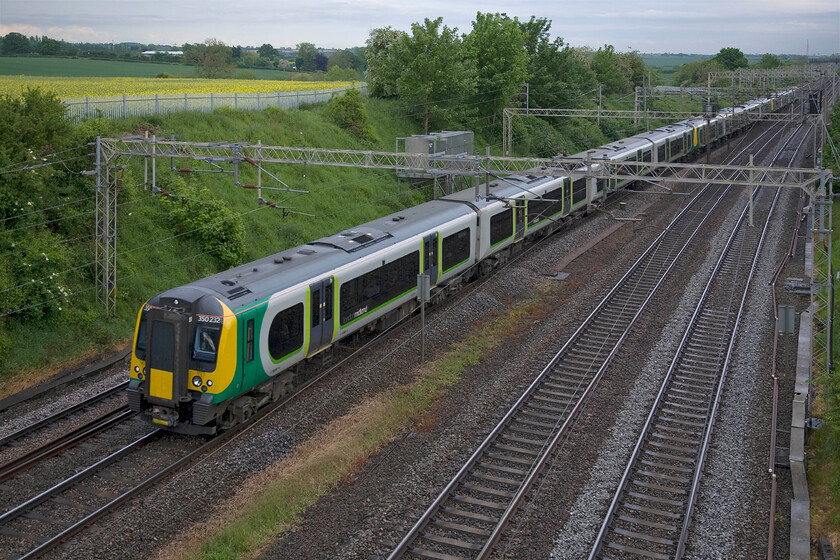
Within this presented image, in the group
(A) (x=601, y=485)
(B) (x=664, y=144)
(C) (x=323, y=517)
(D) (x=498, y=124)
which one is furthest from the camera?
(D) (x=498, y=124)

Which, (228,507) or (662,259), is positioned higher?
(662,259)

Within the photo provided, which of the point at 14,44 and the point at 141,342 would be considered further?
the point at 14,44

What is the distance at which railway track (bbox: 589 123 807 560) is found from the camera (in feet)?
38.0

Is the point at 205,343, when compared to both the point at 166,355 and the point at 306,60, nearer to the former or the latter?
the point at 166,355

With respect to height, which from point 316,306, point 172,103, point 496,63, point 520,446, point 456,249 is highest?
point 496,63

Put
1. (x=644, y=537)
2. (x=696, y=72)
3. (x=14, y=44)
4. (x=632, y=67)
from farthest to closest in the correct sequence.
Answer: (x=696, y=72), (x=632, y=67), (x=14, y=44), (x=644, y=537)

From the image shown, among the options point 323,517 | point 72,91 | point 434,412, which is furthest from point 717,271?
point 72,91

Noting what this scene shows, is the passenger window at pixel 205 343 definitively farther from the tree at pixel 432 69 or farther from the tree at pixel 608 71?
the tree at pixel 608 71

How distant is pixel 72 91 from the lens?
3362 cm

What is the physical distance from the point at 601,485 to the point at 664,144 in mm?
35724

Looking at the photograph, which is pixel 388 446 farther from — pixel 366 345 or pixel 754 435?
pixel 754 435

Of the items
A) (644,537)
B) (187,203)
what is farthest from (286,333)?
(187,203)

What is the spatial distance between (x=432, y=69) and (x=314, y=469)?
33.7 meters

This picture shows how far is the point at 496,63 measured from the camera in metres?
51.5
